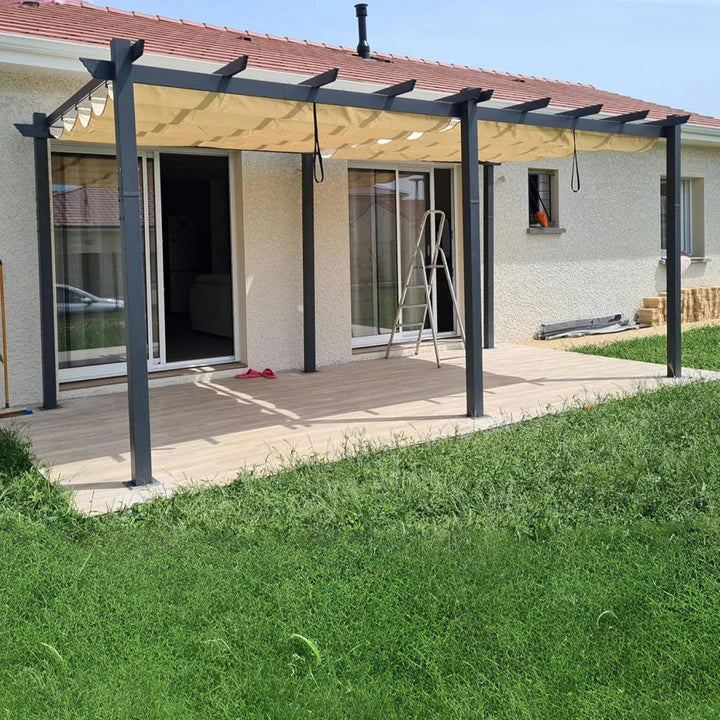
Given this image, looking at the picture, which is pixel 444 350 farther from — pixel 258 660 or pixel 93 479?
pixel 258 660

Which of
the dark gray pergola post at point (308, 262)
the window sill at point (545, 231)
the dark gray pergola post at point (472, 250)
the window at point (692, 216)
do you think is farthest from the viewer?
the window at point (692, 216)

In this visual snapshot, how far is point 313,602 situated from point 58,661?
3.30ft

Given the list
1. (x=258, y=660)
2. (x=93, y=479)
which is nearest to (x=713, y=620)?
→ (x=258, y=660)

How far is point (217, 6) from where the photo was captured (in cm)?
2230

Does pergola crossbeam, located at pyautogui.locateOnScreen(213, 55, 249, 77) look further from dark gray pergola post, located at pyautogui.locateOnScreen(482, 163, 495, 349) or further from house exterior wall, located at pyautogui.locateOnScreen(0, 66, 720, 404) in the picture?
dark gray pergola post, located at pyautogui.locateOnScreen(482, 163, 495, 349)

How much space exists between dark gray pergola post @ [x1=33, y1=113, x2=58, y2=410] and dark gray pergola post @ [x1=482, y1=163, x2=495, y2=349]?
568 cm

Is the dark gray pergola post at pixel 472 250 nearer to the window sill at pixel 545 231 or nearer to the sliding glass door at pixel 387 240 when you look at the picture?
the sliding glass door at pixel 387 240

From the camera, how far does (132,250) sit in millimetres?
5324

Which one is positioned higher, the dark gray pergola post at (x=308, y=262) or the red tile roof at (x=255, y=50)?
the red tile roof at (x=255, y=50)

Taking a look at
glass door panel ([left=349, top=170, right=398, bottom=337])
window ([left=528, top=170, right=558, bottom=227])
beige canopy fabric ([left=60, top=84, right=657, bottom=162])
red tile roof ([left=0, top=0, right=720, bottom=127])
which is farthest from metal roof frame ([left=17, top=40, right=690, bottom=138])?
window ([left=528, top=170, right=558, bottom=227])

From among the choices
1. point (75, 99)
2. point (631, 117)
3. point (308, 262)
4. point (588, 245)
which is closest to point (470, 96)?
point (631, 117)

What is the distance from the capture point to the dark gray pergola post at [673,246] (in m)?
8.62

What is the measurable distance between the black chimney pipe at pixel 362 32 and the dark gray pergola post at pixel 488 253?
2.91 metres

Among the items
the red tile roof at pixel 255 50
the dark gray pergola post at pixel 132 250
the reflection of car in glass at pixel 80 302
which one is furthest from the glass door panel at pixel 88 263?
the dark gray pergola post at pixel 132 250
